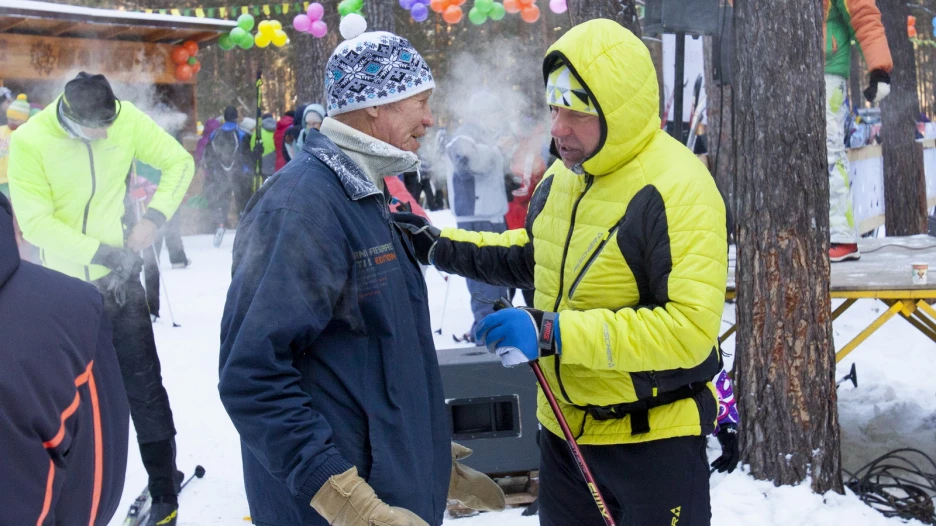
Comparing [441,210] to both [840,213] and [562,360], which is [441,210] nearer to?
[840,213]

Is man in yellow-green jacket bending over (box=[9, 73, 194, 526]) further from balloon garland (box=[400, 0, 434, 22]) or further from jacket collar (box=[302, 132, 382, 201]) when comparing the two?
balloon garland (box=[400, 0, 434, 22])

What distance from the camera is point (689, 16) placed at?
13.4 ft

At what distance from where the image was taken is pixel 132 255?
4.14 meters

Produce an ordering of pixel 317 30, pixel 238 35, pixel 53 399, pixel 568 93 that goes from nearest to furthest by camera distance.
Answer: pixel 53 399, pixel 568 93, pixel 317 30, pixel 238 35

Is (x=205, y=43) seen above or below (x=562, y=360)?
above

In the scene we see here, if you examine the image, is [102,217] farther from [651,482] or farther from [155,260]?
[155,260]

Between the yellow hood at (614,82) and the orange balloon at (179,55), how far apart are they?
43.1 feet

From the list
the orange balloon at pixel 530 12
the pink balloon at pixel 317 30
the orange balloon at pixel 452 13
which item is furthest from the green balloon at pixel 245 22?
the orange balloon at pixel 530 12

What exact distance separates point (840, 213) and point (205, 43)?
1227cm

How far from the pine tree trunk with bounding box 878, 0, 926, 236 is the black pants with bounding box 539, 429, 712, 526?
8364 millimetres

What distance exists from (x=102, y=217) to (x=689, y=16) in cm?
295

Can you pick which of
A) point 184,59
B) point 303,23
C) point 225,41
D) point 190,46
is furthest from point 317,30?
point 184,59

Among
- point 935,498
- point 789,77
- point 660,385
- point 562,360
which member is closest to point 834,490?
point 935,498

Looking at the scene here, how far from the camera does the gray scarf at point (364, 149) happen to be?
84.2 inches
